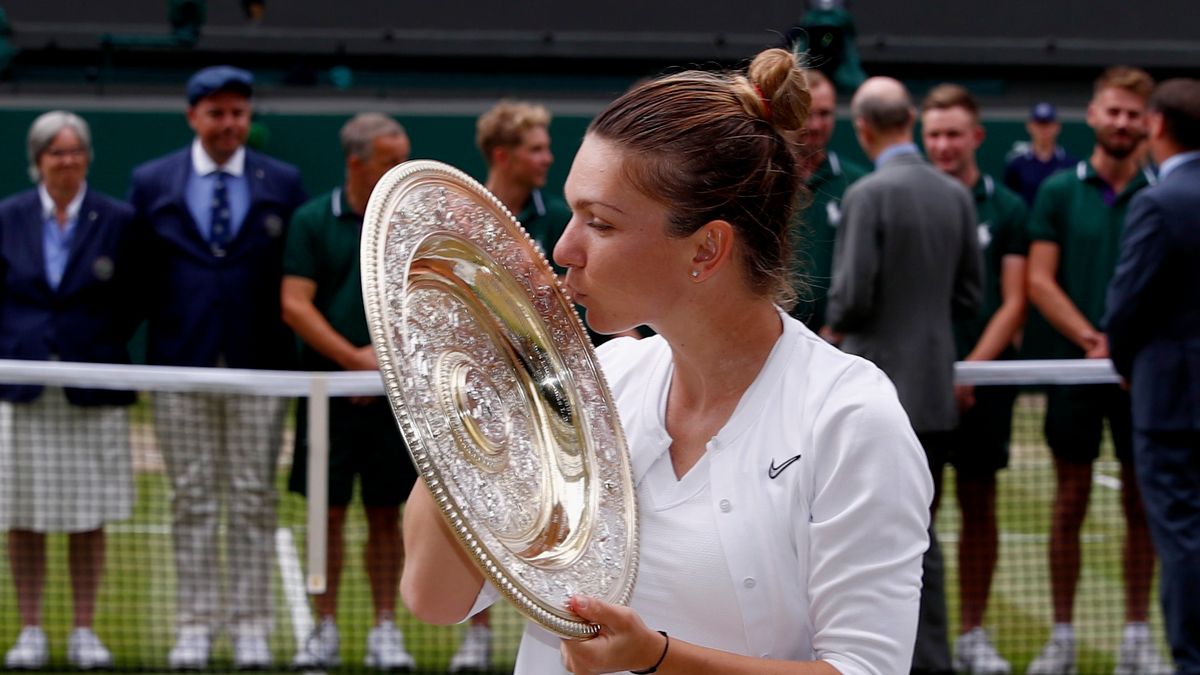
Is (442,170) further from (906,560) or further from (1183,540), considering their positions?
(1183,540)

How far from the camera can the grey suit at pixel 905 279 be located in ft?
15.7

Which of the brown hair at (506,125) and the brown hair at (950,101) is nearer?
the brown hair at (506,125)

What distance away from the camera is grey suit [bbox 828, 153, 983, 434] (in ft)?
15.7

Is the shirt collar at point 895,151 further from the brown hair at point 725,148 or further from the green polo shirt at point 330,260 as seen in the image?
the brown hair at point 725,148

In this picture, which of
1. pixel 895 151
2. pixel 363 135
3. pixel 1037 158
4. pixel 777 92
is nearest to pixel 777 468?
pixel 777 92

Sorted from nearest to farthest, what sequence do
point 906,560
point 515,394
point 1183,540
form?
point 906,560 < point 515,394 < point 1183,540

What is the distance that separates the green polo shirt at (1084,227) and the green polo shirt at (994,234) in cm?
12

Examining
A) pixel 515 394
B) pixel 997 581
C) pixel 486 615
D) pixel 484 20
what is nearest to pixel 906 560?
pixel 515 394

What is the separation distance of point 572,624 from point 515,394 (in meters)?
0.38

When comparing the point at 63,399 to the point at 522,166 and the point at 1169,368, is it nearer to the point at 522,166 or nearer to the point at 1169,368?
the point at 522,166

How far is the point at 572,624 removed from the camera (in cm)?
165

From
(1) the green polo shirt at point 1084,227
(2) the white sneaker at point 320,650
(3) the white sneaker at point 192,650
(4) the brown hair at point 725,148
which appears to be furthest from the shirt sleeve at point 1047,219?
(4) the brown hair at point 725,148

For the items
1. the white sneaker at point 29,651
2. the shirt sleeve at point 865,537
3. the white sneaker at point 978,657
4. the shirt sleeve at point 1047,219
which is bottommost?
the white sneaker at point 29,651

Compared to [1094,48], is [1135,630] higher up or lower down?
lower down
